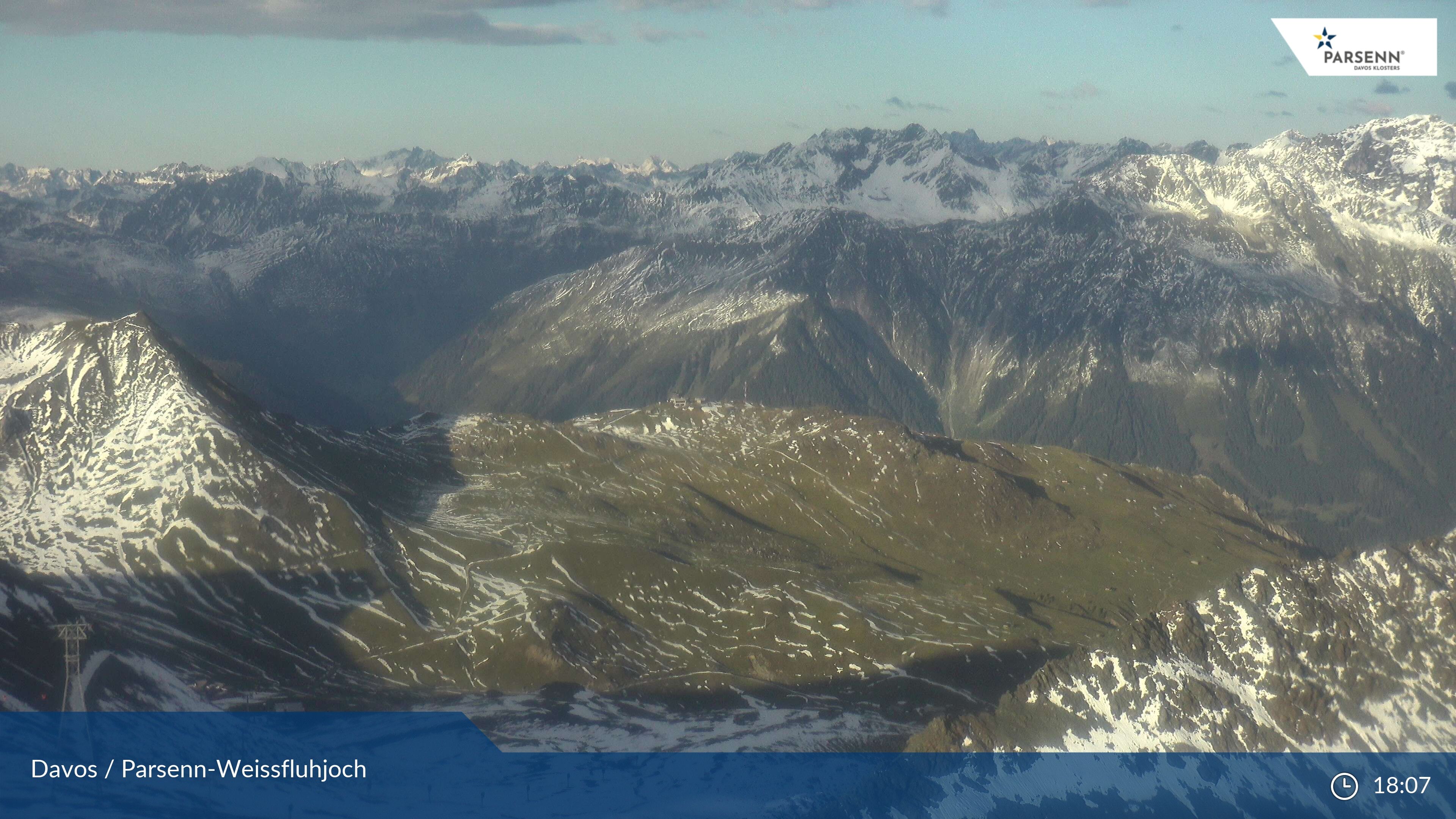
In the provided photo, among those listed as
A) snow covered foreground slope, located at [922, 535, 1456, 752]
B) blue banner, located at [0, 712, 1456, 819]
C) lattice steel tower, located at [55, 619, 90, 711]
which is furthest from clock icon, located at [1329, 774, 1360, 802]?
lattice steel tower, located at [55, 619, 90, 711]

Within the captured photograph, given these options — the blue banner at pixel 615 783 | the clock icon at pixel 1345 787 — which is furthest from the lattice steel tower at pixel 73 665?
the clock icon at pixel 1345 787

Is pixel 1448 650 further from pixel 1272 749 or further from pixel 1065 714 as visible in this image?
pixel 1065 714

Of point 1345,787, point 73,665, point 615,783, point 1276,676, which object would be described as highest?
point 1276,676

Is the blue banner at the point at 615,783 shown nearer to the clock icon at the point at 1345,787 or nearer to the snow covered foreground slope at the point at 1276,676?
the clock icon at the point at 1345,787

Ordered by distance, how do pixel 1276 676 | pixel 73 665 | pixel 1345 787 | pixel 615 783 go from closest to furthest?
pixel 1345 787 < pixel 1276 676 < pixel 73 665 < pixel 615 783

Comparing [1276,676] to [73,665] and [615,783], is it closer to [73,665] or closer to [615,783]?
[615,783]

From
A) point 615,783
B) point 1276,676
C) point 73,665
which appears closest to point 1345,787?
point 1276,676

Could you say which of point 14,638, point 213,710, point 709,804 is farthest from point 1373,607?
point 14,638
